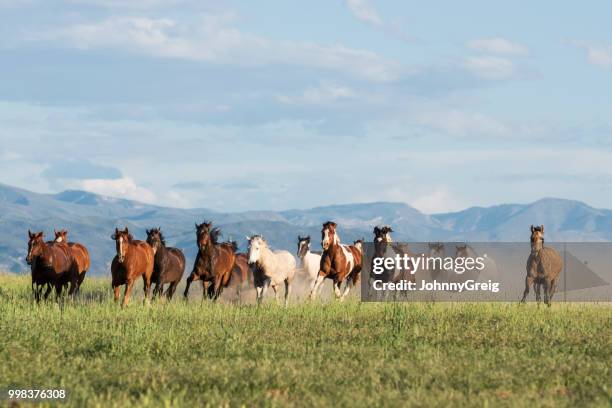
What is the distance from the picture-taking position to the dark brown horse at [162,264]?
→ 3094cm

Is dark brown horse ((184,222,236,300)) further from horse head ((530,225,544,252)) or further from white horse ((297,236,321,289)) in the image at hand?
horse head ((530,225,544,252))

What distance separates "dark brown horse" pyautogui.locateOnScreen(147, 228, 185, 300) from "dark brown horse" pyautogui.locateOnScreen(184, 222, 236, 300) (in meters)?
1.00

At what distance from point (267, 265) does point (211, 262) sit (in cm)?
168

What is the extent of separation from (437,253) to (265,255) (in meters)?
6.82

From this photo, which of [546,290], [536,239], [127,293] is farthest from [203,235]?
[546,290]

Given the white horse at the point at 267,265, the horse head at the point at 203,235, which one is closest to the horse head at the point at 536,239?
the white horse at the point at 267,265

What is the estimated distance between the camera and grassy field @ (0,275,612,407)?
13.7 m

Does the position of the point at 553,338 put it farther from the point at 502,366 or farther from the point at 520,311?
the point at 520,311

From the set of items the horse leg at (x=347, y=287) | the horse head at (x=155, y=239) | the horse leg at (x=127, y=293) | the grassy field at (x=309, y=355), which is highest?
the horse head at (x=155, y=239)

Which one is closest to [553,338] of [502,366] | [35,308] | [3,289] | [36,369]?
[502,366]

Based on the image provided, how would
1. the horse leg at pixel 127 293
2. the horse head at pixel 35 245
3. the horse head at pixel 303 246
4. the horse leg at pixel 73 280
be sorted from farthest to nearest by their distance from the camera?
the horse head at pixel 303 246 → the horse leg at pixel 73 280 → the horse leg at pixel 127 293 → the horse head at pixel 35 245

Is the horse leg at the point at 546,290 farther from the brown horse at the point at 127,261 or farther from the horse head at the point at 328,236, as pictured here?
the brown horse at the point at 127,261

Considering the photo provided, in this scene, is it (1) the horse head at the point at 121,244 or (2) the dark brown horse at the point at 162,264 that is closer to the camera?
(1) the horse head at the point at 121,244

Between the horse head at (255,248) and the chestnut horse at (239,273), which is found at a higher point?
the horse head at (255,248)
